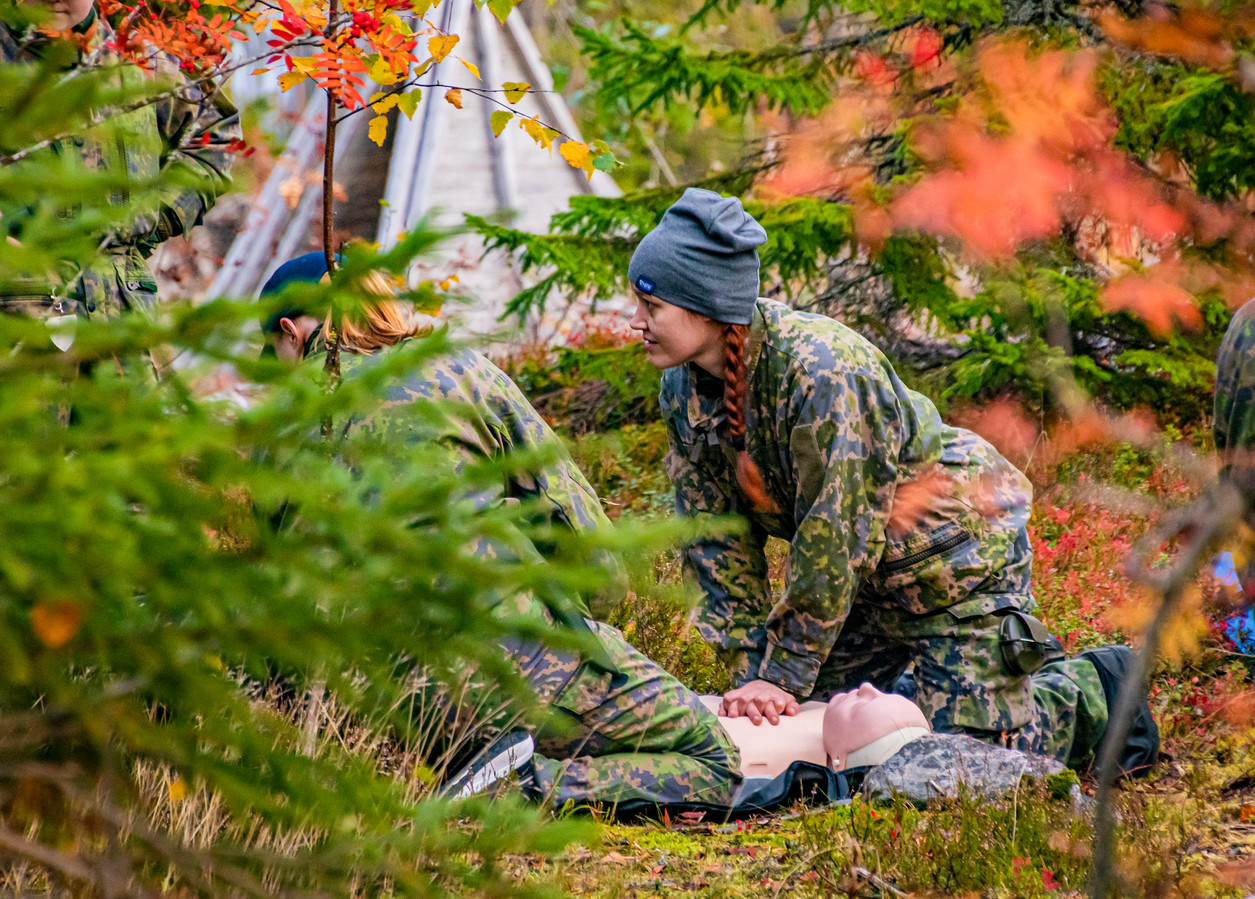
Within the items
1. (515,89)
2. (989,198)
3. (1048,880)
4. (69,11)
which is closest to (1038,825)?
(1048,880)

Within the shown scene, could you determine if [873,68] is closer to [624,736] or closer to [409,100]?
[409,100]

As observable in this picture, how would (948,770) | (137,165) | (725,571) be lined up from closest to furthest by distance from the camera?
(948,770) → (725,571) → (137,165)

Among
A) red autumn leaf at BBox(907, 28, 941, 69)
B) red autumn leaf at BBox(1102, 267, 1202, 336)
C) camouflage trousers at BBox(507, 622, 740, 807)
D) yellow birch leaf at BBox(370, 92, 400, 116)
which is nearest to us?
camouflage trousers at BBox(507, 622, 740, 807)

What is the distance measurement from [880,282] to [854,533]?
4224mm

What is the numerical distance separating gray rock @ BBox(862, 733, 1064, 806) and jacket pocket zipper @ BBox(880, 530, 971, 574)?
572 millimetres

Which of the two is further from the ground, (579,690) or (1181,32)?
(1181,32)

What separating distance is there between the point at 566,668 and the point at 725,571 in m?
0.97

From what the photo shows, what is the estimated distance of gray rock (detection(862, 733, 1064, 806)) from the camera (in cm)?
335

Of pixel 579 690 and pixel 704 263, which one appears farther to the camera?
pixel 704 263

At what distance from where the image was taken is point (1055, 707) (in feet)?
12.9

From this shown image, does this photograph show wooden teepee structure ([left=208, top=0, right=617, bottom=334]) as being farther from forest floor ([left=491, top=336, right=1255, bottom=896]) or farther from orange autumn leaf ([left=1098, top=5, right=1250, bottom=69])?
forest floor ([left=491, top=336, right=1255, bottom=896])

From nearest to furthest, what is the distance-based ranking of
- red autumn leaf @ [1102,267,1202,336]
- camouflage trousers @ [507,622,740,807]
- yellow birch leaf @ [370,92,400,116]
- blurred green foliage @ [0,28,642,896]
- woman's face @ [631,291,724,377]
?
blurred green foliage @ [0,28,642,896], camouflage trousers @ [507,622,740,807], woman's face @ [631,291,724,377], yellow birch leaf @ [370,92,400,116], red autumn leaf @ [1102,267,1202,336]

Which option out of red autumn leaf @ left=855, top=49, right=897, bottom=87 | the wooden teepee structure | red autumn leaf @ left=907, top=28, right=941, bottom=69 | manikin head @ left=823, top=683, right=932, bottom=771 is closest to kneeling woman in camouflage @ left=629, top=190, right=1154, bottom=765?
manikin head @ left=823, top=683, right=932, bottom=771

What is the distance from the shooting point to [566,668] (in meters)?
3.46
